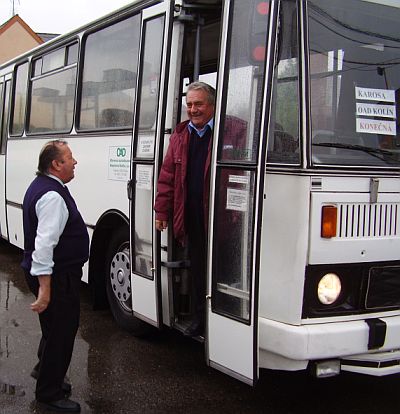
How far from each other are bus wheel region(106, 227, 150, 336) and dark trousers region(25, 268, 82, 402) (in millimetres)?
1382

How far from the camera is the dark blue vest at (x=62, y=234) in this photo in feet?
12.3

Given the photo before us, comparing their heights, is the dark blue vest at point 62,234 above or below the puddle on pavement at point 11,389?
above

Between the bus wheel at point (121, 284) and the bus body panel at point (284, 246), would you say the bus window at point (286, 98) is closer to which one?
the bus body panel at point (284, 246)

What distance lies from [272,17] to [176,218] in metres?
1.61

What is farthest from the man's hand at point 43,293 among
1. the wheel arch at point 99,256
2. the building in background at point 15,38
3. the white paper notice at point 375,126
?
the building in background at point 15,38

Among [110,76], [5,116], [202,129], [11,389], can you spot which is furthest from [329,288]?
[5,116]

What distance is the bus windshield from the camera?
3.51m

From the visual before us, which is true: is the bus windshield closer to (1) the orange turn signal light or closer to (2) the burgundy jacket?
(1) the orange turn signal light

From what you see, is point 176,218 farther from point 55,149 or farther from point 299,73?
point 299,73

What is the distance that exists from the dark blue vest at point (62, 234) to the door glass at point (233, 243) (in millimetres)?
924

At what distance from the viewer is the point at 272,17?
135 inches

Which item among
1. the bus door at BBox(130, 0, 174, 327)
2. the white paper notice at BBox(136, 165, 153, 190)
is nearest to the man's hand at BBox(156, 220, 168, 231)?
the bus door at BBox(130, 0, 174, 327)

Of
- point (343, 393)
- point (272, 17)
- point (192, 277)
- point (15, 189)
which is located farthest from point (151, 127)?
point (15, 189)

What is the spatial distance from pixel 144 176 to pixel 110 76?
1562 millimetres
